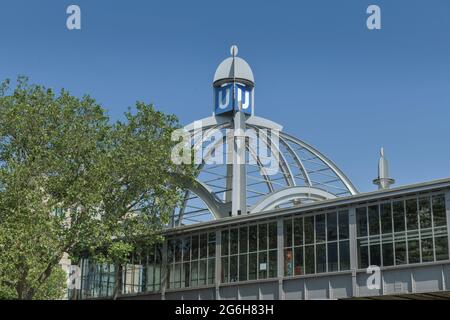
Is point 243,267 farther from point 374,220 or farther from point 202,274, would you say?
point 374,220

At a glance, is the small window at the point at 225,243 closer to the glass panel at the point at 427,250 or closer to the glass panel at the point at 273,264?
the glass panel at the point at 273,264

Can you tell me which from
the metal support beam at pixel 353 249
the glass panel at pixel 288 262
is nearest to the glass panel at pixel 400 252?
the metal support beam at pixel 353 249

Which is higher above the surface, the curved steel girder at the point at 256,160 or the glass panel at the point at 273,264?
the curved steel girder at the point at 256,160

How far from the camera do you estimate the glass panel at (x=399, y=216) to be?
35.8 metres

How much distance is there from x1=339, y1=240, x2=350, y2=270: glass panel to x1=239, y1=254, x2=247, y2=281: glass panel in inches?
270

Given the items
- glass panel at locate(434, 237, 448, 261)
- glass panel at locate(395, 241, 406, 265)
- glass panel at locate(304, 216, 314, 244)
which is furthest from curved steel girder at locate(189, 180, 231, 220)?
glass panel at locate(434, 237, 448, 261)

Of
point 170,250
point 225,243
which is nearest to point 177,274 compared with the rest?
point 170,250

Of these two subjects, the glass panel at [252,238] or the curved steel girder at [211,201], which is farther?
the curved steel girder at [211,201]

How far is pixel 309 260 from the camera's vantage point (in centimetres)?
3981

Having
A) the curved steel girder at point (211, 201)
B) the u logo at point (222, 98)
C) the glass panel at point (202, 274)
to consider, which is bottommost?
the glass panel at point (202, 274)

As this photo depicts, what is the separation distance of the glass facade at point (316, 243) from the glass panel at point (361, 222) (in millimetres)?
722

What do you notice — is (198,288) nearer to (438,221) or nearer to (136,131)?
(136,131)

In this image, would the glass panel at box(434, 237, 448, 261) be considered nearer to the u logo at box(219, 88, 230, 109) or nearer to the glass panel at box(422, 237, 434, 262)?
the glass panel at box(422, 237, 434, 262)
